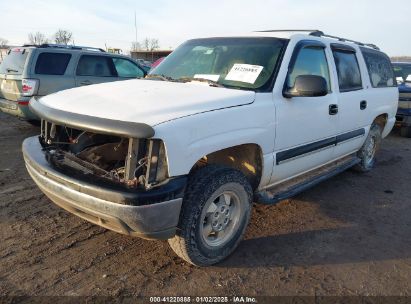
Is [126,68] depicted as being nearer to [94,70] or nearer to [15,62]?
[94,70]

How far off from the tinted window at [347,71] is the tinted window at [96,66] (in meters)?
5.60

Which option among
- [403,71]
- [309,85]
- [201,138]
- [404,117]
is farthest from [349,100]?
[403,71]

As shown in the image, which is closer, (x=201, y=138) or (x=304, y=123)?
(x=201, y=138)

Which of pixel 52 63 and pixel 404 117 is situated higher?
pixel 52 63

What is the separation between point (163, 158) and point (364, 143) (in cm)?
396

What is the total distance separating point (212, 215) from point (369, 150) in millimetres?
3803

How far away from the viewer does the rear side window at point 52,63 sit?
7293 mm

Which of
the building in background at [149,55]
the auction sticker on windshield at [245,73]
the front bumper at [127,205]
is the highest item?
the auction sticker on windshield at [245,73]

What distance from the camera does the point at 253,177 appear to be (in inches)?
131

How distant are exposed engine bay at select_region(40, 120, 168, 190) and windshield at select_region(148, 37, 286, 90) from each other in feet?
3.47

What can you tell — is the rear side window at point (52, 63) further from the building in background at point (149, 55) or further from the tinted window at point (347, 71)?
the building in background at point (149, 55)

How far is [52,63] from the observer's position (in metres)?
7.48

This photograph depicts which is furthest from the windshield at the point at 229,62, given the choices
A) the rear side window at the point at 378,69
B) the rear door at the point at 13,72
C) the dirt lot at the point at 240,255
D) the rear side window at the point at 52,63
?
the rear door at the point at 13,72

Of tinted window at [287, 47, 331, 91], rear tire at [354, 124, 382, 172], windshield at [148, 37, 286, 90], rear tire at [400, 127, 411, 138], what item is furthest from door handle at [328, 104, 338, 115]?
rear tire at [400, 127, 411, 138]
